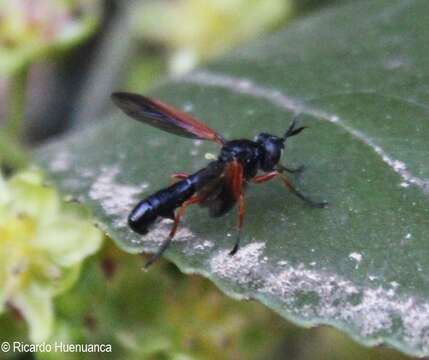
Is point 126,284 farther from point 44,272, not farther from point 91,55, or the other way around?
point 91,55

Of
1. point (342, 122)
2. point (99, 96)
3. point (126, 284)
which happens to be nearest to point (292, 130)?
point (342, 122)

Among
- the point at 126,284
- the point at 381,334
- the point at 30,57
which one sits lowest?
the point at 126,284

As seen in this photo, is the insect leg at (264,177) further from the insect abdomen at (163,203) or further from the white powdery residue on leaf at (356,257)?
the white powdery residue on leaf at (356,257)

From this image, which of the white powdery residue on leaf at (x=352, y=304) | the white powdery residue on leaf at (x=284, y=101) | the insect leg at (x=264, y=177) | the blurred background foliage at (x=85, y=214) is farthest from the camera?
the blurred background foliage at (x=85, y=214)

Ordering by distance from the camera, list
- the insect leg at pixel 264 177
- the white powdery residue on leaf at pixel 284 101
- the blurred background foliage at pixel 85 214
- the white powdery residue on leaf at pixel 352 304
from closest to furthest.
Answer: the white powdery residue on leaf at pixel 352 304
the white powdery residue on leaf at pixel 284 101
the insect leg at pixel 264 177
the blurred background foliage at pixel 85 214

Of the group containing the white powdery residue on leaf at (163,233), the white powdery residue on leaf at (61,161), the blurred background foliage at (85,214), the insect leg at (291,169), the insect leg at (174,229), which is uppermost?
the insect leg at (291,169)

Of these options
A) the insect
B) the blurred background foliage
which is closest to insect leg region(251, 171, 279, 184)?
the insect

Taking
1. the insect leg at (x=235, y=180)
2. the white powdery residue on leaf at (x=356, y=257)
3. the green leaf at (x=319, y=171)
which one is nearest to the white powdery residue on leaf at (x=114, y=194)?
the green leaf at (x=319, y=171)
